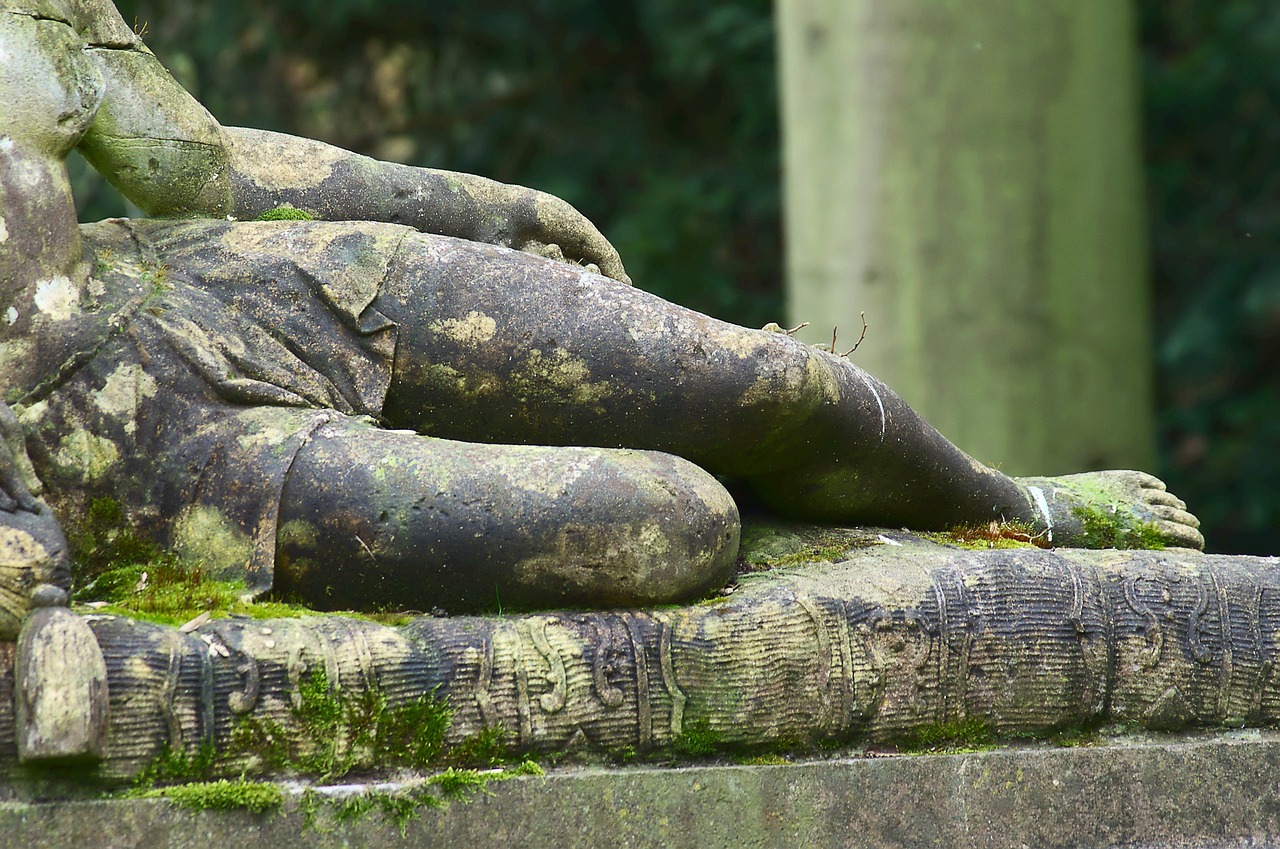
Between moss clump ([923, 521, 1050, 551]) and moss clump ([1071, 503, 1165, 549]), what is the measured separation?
0.11 m

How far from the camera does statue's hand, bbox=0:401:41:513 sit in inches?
77.9

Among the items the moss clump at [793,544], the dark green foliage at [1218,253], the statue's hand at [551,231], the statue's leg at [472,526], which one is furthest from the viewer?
the dark green foliage at [1218,253]

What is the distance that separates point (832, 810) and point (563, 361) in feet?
2.66

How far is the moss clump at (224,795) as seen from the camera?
1909mm

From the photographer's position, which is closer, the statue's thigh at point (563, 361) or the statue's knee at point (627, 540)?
the statue's knee at point (627, 540)

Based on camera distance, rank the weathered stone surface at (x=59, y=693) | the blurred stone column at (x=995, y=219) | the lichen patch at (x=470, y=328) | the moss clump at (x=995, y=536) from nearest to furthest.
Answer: the weathered stone surface at (x=59, y=693) < the lichen patch at (x=470, y=328) < the moss clump at (x=995, y=536) < the blurred stone column at (x=995, y=219)

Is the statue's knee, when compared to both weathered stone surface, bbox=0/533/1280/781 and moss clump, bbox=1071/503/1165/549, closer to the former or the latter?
weathered stone surface, bbox=0/533/1280/781

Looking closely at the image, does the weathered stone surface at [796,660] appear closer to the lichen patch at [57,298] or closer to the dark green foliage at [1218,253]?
the lichen patch at [57,298]

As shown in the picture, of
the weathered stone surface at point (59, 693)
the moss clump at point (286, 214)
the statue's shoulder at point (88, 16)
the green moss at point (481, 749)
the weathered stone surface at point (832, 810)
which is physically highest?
the statue's shoulder at point (88, 16)

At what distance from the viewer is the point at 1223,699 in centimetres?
252

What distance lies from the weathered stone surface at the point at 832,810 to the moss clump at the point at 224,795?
11 millimetres

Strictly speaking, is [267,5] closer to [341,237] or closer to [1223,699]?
[341,237]

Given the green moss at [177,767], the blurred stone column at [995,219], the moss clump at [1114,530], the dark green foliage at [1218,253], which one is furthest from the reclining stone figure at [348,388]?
the dark green foliage at [1218,253]

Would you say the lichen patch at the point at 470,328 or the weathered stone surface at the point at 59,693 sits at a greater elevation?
the lichen patch at the point at 470,328
